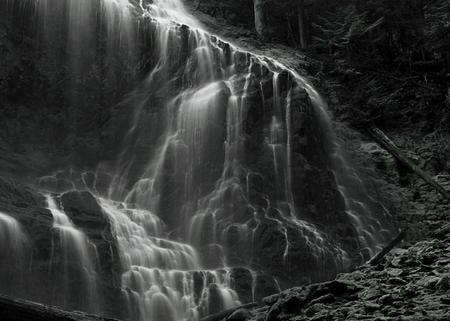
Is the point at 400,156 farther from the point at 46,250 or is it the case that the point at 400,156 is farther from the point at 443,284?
the point at 443,284

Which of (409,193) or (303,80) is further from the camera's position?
(303,80)

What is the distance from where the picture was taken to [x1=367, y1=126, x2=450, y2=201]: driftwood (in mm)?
20698

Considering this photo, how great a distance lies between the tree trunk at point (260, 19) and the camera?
33094 millimetres

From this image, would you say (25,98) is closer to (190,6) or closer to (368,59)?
(190,6)

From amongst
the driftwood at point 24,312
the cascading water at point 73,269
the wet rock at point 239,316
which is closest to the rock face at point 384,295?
the wet rock at point 239,316

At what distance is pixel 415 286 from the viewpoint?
920cm

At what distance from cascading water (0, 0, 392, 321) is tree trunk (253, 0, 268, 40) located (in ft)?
21.4

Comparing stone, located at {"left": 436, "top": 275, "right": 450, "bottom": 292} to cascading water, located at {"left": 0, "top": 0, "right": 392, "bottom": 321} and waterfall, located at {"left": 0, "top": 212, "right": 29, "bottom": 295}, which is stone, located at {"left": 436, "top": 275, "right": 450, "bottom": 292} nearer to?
cascading water, located at {"left": 0, "top": 0, "right": 392, "bottom": 321}

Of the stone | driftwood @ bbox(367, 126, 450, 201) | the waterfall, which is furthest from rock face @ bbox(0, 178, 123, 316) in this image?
driftwood @ bbox(367, 126, 450, 201)

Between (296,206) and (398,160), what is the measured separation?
5815 millimetres

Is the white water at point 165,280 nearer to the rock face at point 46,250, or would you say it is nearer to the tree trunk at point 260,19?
the rock face at point 46,250

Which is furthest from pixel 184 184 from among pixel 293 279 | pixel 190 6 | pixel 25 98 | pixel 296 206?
pixel 190 6

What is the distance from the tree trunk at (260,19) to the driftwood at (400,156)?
1057 centimetres

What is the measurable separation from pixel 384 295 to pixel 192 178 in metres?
12.8
